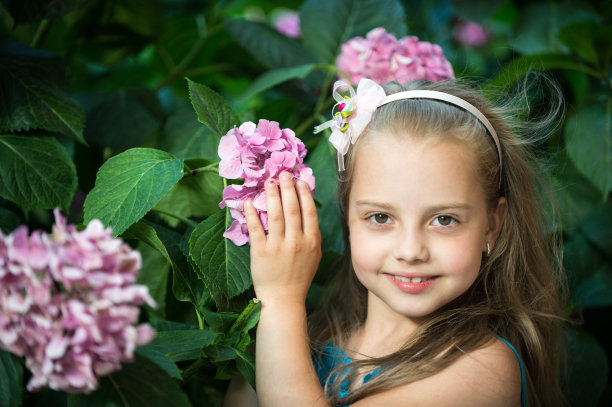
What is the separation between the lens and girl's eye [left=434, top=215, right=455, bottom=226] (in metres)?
1.13

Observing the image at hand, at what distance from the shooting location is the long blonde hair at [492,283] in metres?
1.17

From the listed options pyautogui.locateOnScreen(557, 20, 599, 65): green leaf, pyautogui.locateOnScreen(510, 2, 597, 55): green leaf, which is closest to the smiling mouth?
pyautogui.locateOnScreen(557, 20, 599, 65): green leaf

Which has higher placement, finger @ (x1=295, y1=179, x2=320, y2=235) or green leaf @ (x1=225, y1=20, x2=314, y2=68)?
green leaf @ (x1=225, y1=20, x2=314, y2=68)

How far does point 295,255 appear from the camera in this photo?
112 cm

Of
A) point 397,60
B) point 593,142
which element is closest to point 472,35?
point 593,142

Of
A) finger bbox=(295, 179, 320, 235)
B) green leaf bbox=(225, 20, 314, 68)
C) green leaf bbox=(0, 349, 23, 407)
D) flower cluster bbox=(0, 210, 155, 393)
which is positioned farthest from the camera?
green leaf bbox=(225, 20, 314, 68)

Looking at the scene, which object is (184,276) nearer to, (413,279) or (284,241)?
(284,241)

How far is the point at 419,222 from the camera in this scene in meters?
1.12

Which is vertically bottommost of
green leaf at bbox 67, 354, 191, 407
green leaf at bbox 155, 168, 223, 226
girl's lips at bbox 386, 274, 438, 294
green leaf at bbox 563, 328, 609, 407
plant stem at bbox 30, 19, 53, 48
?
green leaf at bbox 563, 328, 609, 407

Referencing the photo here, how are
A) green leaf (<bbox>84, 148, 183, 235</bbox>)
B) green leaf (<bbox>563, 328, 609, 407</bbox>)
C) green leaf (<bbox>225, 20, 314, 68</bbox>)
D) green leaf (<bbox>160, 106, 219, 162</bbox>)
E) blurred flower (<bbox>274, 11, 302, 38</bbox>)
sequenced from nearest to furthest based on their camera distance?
green leaf (<bbox>84, 148, 183, 235</bbox>)
green leaf (<bbox>160, 106, 219, 162</bbox>)
green leaf (<bbox>563, 328, 609, 407</bbox>)
green leaf (<bbox>225, 20, 314, 68</bbox>)
blurred flower (<bbox>274, 11, 302, 38</bbox>)

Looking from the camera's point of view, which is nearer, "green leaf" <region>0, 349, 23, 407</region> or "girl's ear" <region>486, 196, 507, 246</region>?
"green leaf" <region>0, 349, 23, 407</region>

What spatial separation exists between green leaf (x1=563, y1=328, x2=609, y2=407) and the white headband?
655mm

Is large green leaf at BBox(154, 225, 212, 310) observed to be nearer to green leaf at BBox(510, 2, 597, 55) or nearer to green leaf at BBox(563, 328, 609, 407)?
green leaf at BBox(563, 328, 609, 407)

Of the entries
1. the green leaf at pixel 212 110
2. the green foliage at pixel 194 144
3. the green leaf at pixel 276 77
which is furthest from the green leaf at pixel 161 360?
the green leaf at pixel 276 77
